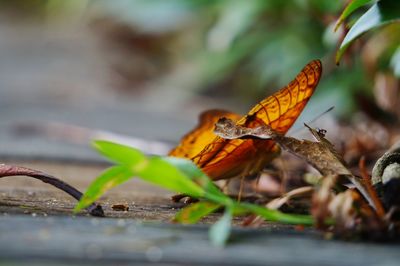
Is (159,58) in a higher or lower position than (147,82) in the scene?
higher

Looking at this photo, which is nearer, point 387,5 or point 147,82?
point 387,5

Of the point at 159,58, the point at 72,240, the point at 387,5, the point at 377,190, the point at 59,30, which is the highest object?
the point at 59,30

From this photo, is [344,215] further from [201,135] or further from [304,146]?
[201,135]

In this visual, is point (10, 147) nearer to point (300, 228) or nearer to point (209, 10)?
point (300, 228)

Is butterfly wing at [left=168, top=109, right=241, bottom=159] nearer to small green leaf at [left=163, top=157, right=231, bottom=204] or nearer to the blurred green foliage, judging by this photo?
small green leaf at [left=163, top=157, right=231, bottom=204]

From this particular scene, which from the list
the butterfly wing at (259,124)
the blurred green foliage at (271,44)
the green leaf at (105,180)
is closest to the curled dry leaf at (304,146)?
the butterfly wing at (259,124)

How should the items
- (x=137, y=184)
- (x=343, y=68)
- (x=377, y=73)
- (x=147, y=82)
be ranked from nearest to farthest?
(x=137, y=184), (x=377, y=73), (x=343, y=68), (x=147, y=82)

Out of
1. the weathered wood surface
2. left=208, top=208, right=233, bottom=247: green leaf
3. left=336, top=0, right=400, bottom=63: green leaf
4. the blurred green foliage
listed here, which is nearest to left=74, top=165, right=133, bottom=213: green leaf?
the weathered wood surface

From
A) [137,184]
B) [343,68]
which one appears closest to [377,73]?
[343,68]
